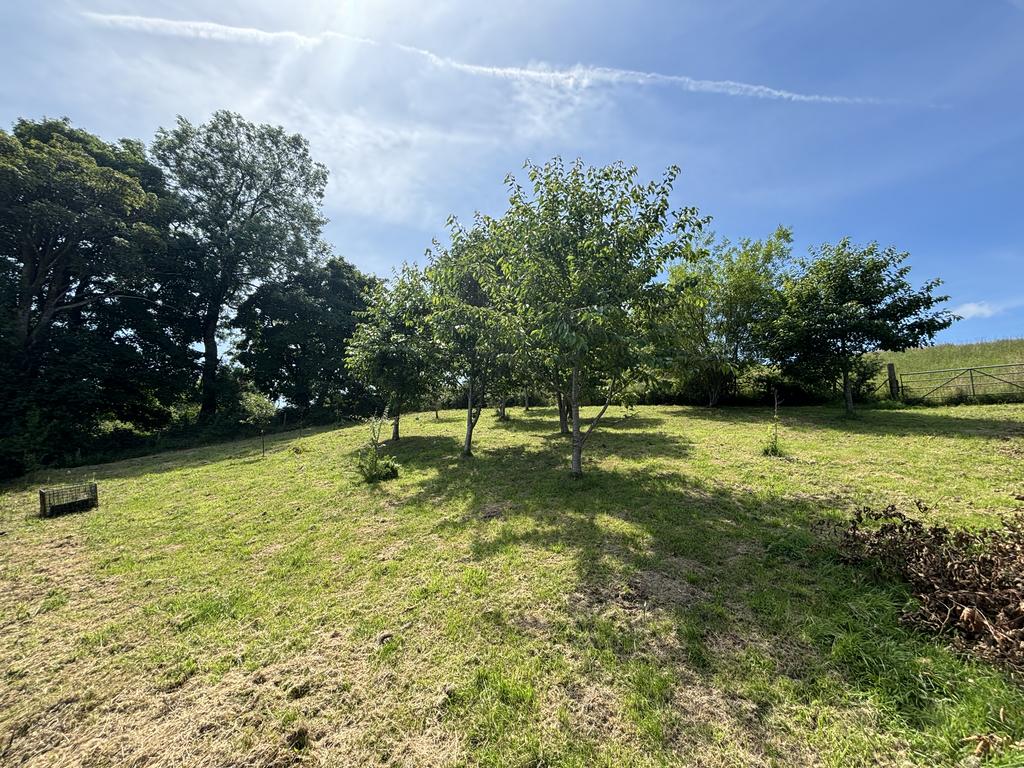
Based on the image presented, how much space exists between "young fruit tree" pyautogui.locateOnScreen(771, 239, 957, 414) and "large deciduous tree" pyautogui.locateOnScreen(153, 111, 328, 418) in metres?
32.1

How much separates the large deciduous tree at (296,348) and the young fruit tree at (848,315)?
26.6 metres

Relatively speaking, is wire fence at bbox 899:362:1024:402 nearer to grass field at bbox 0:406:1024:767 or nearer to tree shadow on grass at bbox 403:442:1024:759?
grass field at bbox 0:406:1024:767

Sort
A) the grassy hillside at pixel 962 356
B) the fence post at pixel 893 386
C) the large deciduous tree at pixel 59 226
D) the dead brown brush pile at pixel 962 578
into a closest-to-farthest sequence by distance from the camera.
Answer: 1. the dead brown brush pile at pixel 962 578
2. the large deciduous tree at pixel 59 226
3. the fence post at pixel 893 386
4. the grassy hillside at pixel 962 356

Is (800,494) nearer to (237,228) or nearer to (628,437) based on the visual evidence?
(628,437)

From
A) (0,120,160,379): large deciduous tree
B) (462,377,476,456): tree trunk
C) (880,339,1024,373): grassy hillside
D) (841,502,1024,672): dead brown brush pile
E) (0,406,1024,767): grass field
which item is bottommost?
(0,406,1024,767): grass field

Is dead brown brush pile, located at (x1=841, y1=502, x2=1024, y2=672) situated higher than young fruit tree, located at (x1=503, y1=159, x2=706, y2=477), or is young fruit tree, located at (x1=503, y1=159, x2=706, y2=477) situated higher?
young fruit tree, located at (x1=503, y1=159, x2=706, y2=477)

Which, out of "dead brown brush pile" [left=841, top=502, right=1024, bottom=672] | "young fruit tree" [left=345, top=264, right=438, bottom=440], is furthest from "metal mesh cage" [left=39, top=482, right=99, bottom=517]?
"dead brown brush pile" [left=841, top=502, right=1024, bottom=672]

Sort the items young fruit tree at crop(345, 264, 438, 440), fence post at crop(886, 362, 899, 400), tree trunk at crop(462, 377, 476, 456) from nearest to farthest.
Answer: tree trunk at crop(462, 377, 476, 456) → young fruit tree at crop(345, 264, 438, 440) → fence post at crop(886, 362, 899, 400)

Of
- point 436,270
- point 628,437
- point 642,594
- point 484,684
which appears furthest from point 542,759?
point 628,437

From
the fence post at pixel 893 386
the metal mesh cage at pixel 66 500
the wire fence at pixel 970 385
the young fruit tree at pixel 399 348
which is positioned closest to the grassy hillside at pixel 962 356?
the wire fence at pixel 970 385

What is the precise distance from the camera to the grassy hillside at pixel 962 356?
720 inches

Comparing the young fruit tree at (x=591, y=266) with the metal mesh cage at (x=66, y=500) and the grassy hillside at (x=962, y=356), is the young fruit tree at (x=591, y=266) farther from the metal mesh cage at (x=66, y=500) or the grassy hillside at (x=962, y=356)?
the grassy hillside at (x=962, y=356)

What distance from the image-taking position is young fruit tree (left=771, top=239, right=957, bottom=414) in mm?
14219

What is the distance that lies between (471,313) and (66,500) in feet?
33.3
